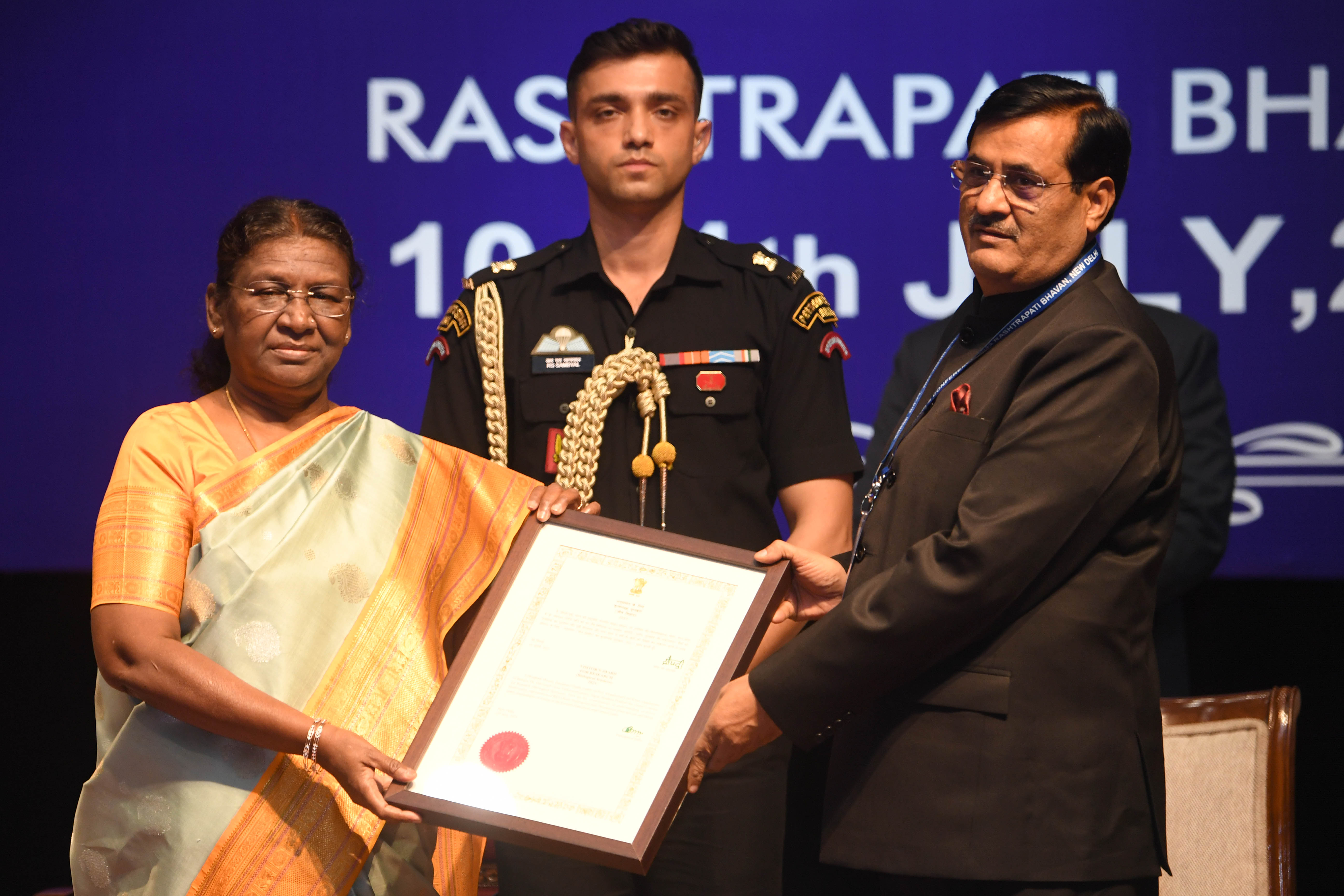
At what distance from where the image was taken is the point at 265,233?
6.53ft

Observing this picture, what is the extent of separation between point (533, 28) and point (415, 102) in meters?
0.38

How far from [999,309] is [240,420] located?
1.20 m

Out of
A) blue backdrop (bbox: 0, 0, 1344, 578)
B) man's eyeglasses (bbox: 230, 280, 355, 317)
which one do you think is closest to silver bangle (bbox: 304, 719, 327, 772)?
man's eyeglasses (bbox: 230, 280, 355, 317)

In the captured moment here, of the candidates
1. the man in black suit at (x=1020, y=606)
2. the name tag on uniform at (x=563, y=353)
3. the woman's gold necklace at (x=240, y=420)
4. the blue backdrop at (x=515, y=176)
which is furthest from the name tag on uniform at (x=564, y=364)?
the blue backdrop at (x=515, y=176)

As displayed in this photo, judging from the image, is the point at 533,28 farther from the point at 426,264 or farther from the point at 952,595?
the point at 952,595

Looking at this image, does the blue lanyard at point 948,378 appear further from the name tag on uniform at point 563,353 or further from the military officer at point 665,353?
the name tag on uniform at point 563,353

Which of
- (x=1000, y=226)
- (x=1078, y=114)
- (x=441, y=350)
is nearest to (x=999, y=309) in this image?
(x=1000, y=226)

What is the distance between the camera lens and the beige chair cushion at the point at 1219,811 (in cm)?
216

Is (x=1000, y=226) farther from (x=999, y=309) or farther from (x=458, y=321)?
(x=458, y=321)

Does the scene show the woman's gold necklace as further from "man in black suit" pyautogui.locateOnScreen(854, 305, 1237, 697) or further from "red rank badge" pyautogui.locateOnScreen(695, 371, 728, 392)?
"man in black suit" pyautogui.locateOnScreen(854, 305, 1237, 697)

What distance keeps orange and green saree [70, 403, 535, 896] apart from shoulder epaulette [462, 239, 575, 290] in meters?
0.58

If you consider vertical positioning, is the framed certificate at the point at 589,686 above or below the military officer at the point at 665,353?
below

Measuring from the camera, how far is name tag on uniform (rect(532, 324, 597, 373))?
92.0 inches

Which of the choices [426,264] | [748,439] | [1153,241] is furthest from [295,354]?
[1153,241]
